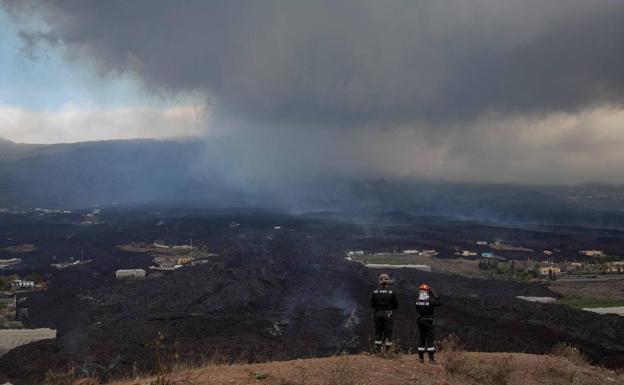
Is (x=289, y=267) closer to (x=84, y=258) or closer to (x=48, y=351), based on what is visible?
(x=84, y=258)

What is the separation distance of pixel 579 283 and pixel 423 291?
2697 inches

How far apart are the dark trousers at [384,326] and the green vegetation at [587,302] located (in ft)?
158

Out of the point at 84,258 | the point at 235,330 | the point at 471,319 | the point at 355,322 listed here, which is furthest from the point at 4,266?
the point at 471,319

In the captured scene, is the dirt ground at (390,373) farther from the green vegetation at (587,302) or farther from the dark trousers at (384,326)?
the green vegetation at (587,302)

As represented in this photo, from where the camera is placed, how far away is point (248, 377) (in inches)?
417

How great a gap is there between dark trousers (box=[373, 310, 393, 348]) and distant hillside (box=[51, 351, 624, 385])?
0.61 m

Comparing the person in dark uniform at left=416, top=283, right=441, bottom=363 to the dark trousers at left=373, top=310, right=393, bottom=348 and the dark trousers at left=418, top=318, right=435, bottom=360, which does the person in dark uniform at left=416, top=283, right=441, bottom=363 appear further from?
the dark trousers at left=373, top=310, right=393, bottom=348

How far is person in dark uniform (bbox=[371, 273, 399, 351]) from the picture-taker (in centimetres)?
1333

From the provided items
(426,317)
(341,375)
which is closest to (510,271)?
(426,317)

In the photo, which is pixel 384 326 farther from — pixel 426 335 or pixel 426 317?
pixel 426 317

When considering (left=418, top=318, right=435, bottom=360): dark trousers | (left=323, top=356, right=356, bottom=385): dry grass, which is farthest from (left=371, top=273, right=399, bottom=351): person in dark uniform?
(left=323, top=356, right=356, bottom=385): dry grass

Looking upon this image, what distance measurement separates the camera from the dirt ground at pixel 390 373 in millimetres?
10477

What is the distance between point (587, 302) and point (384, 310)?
52.4 m

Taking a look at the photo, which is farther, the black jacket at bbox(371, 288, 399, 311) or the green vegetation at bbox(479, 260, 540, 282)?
the green vegetation at bbox(479, 260, 540, 282)
